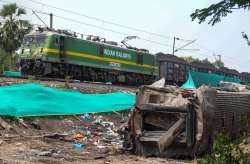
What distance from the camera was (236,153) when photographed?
5.87 meters

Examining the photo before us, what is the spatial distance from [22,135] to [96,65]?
17.0 m

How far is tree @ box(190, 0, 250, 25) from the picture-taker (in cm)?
570

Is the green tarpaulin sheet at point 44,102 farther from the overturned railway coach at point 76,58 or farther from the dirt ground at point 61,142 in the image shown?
the overturned railway coach at point 76,58

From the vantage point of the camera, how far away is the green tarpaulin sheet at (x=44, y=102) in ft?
40.2

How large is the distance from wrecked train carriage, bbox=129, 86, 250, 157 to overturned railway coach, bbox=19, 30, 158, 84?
14762 millimetres

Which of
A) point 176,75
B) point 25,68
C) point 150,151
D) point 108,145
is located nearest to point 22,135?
point 108,145

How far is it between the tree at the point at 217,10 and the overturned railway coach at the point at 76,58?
19024 millimetres

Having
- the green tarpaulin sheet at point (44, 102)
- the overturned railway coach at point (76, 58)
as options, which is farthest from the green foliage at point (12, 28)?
the green tarpaulin sheet at point (44, 102)

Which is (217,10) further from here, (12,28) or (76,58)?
(12,28)

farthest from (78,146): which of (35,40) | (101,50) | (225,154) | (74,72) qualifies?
(101,50)

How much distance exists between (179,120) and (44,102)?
16.1 ft

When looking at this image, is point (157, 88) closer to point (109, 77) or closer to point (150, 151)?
point (150, 151)

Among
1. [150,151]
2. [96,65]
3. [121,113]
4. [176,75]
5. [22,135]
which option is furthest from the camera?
[176,75]

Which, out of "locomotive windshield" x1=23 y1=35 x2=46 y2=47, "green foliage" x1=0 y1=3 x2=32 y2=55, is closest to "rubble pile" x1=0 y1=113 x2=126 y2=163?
"locomotive windshield" x1=23 y1=35 x2=46 y2=47
